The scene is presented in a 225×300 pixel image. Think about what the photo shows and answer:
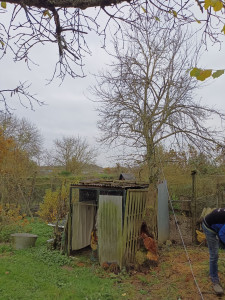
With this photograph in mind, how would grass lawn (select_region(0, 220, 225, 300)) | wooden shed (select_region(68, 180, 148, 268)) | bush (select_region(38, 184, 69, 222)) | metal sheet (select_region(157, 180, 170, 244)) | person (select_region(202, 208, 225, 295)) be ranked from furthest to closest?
1. bush (select_region(38, 184, 69, 222))
2. metal sheet (select_region(157, 180, 170, 244))
3. wooden shed (select_region(68, 180, 148, 268))
4. grass lawn (select_region(0, 220, 225, 300))
5. person (select_region(202, 208, 225, 295))

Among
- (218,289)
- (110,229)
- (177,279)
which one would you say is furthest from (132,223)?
(218,289)

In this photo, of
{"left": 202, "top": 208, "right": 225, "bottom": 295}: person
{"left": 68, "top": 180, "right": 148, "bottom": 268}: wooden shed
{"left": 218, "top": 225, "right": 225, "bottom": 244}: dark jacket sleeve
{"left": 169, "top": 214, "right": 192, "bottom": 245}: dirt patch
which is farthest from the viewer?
{"left": 169, "top": 214, "right": 192, "bottom": 245}: dirt patch

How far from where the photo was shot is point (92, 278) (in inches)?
237

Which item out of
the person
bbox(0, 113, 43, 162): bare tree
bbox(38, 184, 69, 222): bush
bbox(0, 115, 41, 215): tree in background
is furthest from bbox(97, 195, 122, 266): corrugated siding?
bbox(0, 113, 43, 162): bare tree

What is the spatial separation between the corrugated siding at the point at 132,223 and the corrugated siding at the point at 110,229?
16cm

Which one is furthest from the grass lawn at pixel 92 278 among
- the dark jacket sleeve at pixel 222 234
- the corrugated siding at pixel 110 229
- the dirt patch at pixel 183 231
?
the dark jacket sleeve at pixel 222 234

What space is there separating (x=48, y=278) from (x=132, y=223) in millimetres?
2452

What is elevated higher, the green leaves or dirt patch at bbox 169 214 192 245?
the green leaves

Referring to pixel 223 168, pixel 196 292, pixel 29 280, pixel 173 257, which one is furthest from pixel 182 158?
pixel 29 280

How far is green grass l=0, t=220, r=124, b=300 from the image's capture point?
5.11m

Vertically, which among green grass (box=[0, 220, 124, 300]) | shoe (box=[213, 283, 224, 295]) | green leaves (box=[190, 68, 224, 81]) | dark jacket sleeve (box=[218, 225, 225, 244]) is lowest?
green grass (box=[0, 220, 124, 300])

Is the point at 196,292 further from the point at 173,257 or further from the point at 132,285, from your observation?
the point at 173,257

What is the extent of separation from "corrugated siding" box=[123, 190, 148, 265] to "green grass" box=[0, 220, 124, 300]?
2.84 feet

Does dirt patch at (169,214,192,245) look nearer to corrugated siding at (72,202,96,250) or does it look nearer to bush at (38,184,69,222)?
Answer: corrugated siding at (72,202,96,250)
